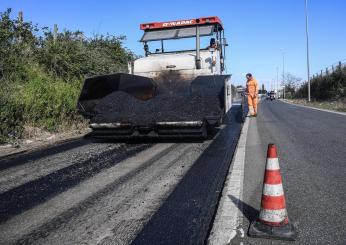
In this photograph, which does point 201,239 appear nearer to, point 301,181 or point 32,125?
point 301,181

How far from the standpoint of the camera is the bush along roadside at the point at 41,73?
998 cm

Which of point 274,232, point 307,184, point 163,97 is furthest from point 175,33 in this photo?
point 274,232

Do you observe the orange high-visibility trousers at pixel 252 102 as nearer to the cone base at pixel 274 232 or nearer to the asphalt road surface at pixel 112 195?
the asphalt road surface at pixel 112 195

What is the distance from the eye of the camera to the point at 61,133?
430 inches

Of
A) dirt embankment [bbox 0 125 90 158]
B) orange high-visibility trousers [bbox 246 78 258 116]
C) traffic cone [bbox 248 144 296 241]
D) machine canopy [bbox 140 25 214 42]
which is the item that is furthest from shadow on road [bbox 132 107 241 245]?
orange high-visibility trousers [bbox 246 78 258 116]

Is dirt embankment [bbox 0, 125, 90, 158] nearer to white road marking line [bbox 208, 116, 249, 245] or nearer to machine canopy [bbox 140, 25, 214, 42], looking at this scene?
machine canopy [bbox 140, 25, 214, 42]

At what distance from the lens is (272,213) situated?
3.44m

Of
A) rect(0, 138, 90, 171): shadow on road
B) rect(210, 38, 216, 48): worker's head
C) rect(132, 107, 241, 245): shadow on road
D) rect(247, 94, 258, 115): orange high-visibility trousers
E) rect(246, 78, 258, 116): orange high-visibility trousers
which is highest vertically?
rect(210, 38, 216, 48): worker's head

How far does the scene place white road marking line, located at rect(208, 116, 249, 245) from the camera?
11.0ft

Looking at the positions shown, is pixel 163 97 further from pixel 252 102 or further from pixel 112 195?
pixel 252 102

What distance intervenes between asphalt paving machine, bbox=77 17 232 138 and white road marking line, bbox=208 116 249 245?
7.56 ft

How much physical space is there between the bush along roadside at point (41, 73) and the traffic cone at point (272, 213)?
7163mm

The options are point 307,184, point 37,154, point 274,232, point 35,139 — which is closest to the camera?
point 274,232

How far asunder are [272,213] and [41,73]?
38.0ft
